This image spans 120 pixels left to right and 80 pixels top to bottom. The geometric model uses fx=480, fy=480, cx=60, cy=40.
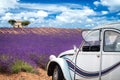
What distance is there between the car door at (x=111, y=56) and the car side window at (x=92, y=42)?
0.90 ft

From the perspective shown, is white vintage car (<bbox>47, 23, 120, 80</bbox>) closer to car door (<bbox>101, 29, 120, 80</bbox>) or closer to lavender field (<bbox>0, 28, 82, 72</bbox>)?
car door (<bbox>101, 29, 120, 80</bbox>)

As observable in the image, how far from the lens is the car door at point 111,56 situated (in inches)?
380

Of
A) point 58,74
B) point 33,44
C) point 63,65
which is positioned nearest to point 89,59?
point 63,65

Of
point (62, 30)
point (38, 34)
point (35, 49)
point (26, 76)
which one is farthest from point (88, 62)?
point (62, 30)

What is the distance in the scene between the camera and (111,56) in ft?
32.2

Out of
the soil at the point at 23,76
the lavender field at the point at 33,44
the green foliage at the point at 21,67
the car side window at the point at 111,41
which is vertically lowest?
the soil at the point at 23,76

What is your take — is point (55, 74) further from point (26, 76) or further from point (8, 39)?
point (8, 39)

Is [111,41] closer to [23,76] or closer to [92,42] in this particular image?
[92,42]

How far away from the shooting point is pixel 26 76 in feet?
49.4

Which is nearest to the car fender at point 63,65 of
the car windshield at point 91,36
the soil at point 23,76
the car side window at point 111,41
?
the car windshield at point 91,36

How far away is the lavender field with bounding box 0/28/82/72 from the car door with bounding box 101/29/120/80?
538 cm

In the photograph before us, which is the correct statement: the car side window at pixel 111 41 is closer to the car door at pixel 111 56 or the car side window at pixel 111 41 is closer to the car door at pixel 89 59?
the car door at pixel 111 56

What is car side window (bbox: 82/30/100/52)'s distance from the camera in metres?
10.6

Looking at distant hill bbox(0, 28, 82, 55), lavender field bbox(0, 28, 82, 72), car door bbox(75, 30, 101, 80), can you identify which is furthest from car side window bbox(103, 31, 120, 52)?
distant hill bbox(0, 28, 82, 55)
